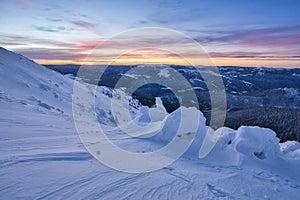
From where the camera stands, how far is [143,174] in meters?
4.61

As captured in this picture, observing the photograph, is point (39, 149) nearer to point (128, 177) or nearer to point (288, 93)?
point (128, 177)

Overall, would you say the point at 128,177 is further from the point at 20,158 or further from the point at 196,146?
the point at 196,146

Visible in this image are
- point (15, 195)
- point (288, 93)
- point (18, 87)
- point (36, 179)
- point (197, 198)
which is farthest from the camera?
point (288, 93)

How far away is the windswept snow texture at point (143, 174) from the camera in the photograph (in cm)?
372

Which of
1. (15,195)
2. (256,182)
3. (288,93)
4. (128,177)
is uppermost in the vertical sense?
(15,195)

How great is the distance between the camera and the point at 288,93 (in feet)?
435

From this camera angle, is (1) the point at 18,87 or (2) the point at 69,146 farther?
(1) the point at 18,87

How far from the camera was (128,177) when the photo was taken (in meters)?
4.38

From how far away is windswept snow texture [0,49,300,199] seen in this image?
372 cm

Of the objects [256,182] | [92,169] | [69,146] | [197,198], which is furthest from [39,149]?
[256,182]

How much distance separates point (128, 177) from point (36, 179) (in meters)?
1.45

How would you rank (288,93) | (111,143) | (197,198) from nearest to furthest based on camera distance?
(197,198)
(111,143)
(288,93)

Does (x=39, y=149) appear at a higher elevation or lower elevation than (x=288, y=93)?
higher

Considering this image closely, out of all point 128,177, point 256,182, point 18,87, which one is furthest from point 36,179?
point 18,87
